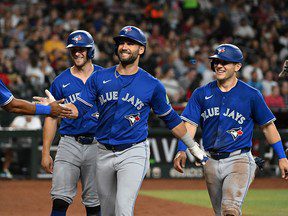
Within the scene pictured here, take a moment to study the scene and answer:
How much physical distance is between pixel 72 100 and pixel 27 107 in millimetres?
1083

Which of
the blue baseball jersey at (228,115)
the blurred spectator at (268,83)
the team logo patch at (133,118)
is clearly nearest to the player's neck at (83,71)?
the blue baseball jersey at (228,115)

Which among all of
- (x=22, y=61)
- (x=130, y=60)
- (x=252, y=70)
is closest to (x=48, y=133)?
(x=130, y=60)

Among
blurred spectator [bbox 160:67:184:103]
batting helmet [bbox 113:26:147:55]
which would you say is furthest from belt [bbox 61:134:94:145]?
blurred spectator [bbox 160:67:184:103]

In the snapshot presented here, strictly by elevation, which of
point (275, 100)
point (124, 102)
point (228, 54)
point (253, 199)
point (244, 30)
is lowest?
point (253, 199)

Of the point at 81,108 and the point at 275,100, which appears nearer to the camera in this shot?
the point at 81,108

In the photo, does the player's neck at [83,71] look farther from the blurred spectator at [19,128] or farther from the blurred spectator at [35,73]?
the blurred spectator at [35,73]

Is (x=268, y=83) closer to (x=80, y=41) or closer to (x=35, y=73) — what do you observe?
(x=35, y=73)

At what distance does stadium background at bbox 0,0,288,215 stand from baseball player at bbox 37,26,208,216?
19.4 feet

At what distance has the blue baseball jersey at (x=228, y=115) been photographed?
26.2 feet

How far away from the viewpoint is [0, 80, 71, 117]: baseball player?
7.57 metres

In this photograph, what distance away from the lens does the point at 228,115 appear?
8.00 metres

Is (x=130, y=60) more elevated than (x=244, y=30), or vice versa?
(x=244, y=30)

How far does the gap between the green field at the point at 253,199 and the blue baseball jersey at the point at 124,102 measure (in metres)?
4.77

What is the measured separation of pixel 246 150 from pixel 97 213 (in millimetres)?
1856
